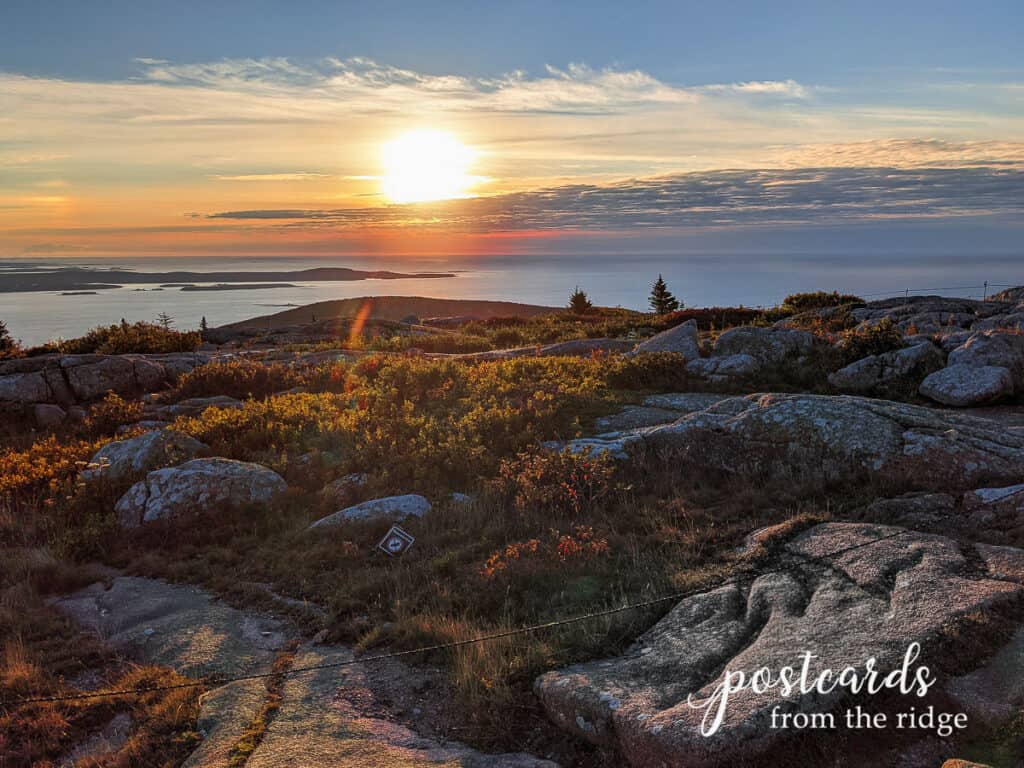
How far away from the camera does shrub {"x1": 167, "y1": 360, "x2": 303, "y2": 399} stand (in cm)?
1978

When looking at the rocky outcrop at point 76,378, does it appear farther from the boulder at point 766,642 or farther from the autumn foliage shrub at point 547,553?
the boulder at point 766,642

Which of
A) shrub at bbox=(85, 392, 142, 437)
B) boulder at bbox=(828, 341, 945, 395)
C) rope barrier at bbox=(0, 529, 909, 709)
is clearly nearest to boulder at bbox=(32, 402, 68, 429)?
shrub at bbox=(85, 392, 142, 437)

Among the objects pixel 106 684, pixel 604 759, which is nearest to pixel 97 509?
pixel 106 684

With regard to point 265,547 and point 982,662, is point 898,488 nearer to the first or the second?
point 982,662

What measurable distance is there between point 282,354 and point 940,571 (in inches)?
1035

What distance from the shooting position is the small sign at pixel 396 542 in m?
9.47

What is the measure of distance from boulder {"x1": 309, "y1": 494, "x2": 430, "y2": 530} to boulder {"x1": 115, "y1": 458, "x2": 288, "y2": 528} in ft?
4.87

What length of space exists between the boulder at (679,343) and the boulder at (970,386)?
602 centimetres

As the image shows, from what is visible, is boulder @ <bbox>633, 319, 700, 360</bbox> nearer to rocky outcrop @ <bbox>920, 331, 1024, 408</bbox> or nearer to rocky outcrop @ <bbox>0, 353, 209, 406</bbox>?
rocky outcrop @ <bbox>920, 331, 1024, 408</bbox>

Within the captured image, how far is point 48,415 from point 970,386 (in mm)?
22671

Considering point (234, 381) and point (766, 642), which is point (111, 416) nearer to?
point (234, 381)

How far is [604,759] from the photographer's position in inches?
203

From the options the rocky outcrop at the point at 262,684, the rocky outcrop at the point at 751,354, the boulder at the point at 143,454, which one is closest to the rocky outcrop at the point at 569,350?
the rocky outcrop at the point at 751,354

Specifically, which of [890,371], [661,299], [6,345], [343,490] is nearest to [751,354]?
[890,371]
